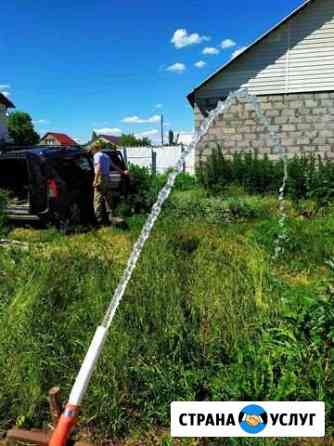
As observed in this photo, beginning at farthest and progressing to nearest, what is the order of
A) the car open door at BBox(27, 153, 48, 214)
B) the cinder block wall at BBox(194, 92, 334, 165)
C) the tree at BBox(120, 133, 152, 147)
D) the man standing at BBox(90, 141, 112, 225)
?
the tree at BBox(120, 133, 152, 147), the cinder block wall at BBox(194, 92, 334, 165), the man standing at BBox(90, 141, 112, 225), the car open door at BBox(27, 153, 48, 214)

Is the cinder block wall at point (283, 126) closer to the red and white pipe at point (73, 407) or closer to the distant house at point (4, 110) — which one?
the red and white pipe at point (73, 407)

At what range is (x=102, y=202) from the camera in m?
7.66

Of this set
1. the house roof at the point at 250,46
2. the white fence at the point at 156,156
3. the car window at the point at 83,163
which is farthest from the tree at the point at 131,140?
the car window at the point at 83,163

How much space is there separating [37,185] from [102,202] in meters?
1.29

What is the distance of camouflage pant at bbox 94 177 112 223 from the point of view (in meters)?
7.54

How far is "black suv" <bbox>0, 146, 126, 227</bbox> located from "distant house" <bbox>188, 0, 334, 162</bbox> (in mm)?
5209

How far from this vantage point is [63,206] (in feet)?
23.0

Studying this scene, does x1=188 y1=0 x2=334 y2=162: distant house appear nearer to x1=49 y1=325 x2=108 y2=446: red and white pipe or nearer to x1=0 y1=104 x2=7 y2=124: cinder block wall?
x1=49 y1=325 x2=108 y2=446: red and white pipe

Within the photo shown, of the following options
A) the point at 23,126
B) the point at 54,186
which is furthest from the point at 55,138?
the point at 54,186

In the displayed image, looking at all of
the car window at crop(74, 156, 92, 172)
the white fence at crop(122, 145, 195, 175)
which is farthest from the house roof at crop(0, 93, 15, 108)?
the car window at crop(74, 156, 92, 172)

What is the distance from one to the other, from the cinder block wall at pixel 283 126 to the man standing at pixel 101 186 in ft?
16.2

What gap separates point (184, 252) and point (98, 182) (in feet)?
14.1

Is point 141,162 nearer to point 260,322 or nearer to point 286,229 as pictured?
point 286,229

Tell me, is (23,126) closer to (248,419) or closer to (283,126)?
(283,126)
